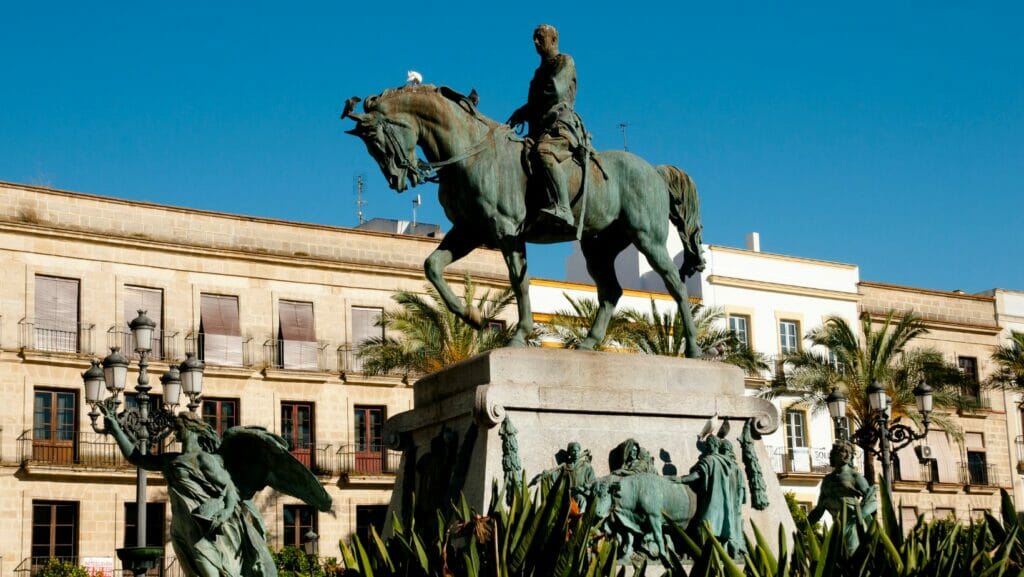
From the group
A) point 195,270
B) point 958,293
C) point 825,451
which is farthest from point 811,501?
point 195,270

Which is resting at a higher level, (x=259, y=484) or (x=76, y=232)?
(x=76, y=232)

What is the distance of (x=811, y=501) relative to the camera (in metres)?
48.3

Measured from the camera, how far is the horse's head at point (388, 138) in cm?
1079

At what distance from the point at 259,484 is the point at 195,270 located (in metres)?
31.1

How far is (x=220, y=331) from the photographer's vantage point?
40.9 meters

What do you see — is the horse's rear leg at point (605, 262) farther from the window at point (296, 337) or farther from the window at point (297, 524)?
the window at point (296, 337)

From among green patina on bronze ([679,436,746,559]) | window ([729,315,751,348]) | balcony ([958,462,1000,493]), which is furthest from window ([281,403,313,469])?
green patina on bronze ([679,436,746,559])

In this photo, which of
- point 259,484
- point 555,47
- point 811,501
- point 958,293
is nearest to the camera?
point 259,484

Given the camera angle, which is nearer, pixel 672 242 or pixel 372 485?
pixel 372 485

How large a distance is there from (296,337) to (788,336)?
16567 mm

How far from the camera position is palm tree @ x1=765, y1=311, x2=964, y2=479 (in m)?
42.4

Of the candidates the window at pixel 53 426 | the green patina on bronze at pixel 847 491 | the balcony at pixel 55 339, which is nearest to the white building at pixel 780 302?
the balcony at pixel 55 339

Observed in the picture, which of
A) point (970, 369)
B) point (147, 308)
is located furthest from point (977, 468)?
point (147, 308)

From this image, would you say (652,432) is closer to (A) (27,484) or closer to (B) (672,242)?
(A) (27,484)
